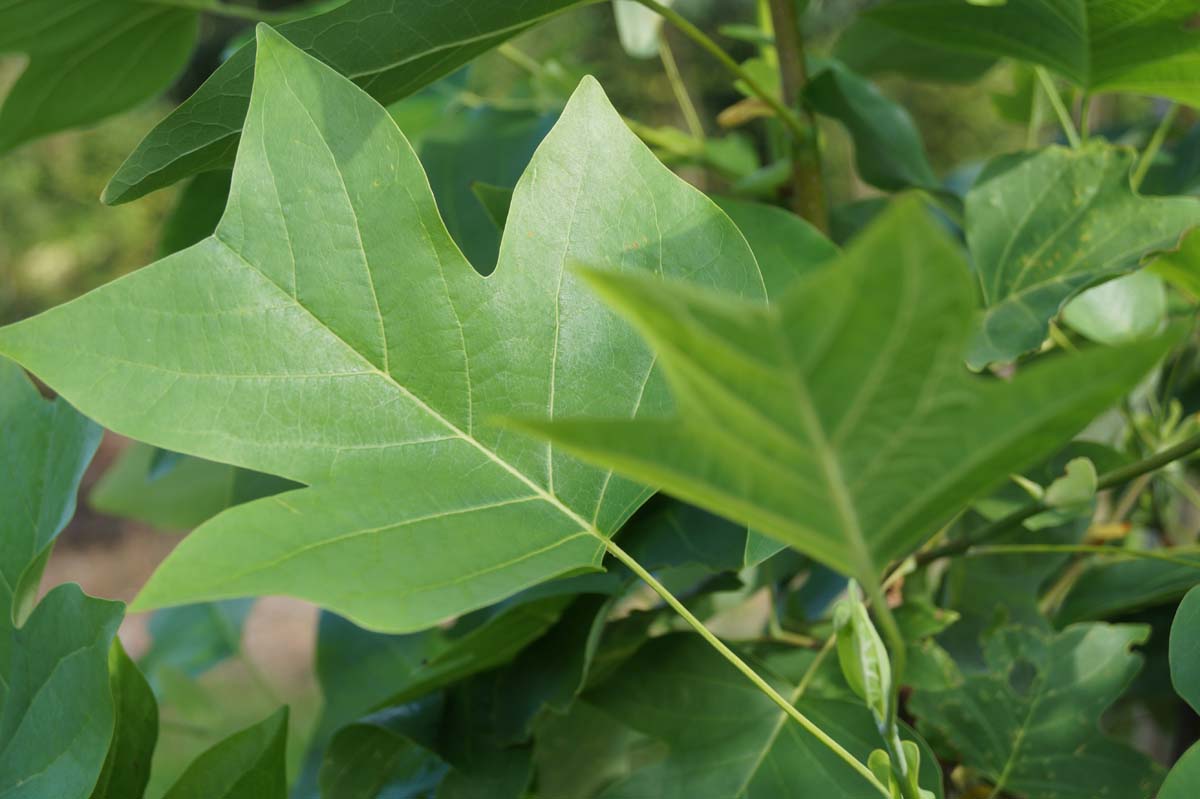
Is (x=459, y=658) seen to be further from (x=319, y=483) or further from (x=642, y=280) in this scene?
(x=642, y=280)

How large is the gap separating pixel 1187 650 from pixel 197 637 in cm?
92

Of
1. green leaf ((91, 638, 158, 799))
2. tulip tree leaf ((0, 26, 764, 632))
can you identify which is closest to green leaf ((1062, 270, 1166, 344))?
tulip tree leaf ((0, 26, 764, 632))

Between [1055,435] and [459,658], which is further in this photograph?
[459,658]

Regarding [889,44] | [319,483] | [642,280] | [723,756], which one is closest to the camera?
[642,280]

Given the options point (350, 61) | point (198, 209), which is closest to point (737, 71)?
point (350, 61)

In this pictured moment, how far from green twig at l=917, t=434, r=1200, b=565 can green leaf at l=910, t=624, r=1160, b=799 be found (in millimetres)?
55

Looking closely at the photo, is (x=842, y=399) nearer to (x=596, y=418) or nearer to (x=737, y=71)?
(x=596, y=418)

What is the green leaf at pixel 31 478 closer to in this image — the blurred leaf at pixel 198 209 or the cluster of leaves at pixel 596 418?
the cluster of leaves at pixel 596 418

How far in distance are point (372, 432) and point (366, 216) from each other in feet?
0.27

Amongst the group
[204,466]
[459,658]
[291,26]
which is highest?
[291,26]

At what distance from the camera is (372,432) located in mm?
403

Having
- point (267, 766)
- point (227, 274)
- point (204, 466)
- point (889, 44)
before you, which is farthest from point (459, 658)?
point (889, 44)

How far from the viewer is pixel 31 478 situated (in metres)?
0.48

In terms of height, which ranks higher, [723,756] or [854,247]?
[854,247]
